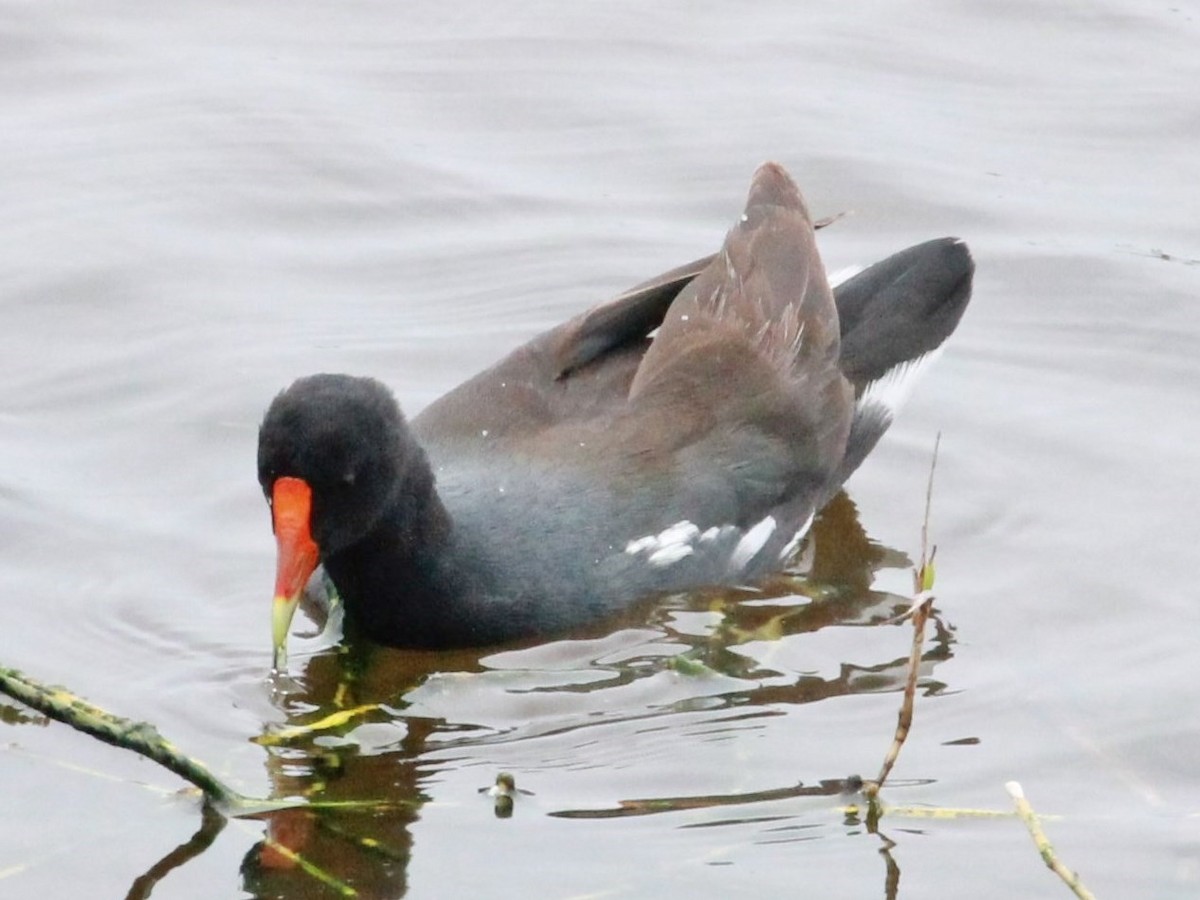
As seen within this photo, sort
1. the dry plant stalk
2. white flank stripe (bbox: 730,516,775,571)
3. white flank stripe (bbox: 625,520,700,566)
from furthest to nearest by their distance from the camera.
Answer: white flank stripe (bbox: 730,516,775,571)
white flank stripe (bbox: 625,520,700,566)
the dry plant stalk

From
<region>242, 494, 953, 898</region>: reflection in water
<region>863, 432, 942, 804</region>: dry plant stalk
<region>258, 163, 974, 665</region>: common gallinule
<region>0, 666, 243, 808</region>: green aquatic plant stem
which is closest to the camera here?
<region>863, 432, 942, 804</region>: dry plant stalk

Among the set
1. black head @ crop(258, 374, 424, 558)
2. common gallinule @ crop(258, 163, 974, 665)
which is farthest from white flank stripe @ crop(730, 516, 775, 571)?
black head @ crop(258, 374, 424, 558)

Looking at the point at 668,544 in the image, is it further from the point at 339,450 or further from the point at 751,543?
the point at 339,450

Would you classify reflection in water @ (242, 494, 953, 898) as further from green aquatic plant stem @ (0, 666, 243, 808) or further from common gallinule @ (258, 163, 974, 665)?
green aquatic plant stem @ (0, 666, 243, 808)

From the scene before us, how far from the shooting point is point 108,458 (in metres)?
6.98

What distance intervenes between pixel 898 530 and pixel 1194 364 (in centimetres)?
140

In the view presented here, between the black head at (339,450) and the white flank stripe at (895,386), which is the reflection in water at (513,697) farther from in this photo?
the white flank stripe at (895,386)

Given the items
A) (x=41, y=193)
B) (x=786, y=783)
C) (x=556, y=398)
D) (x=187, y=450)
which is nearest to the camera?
(x=786, y=783)

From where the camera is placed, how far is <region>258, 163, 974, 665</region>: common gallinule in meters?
5.77

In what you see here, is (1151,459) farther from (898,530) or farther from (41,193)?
(41,193)

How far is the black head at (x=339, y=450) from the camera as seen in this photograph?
559 centimetres

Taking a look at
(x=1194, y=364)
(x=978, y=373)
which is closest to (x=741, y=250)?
(x=978, y=373)

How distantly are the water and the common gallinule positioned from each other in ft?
0.57

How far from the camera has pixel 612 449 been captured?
21.1 feet
